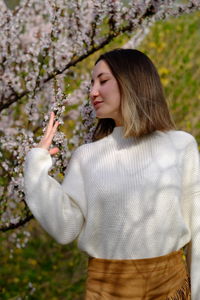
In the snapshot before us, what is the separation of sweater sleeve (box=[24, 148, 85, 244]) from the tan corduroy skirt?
179 mm

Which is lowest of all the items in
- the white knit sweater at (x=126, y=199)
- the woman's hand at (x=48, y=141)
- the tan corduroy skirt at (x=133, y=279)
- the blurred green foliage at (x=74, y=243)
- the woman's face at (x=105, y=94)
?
the blurred green foliage at (x=74, y=243)

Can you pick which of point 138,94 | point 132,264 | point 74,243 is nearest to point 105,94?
point 138,94

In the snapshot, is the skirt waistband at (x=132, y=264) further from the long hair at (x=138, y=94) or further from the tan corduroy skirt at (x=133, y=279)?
the long hair at (x=138, y=94)

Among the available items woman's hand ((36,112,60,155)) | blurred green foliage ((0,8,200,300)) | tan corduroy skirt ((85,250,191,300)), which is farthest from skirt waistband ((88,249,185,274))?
blurred green foliage ((0,8,200,300))

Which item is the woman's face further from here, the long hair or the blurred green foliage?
the blurred green foliage

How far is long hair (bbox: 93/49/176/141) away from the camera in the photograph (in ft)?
6.13

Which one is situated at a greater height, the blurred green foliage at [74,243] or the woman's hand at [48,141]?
the woman's hand at [48,141]

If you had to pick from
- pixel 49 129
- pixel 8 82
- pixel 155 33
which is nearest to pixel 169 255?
pixel 49 129

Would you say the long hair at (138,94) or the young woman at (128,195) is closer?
the young woman at (128,195)

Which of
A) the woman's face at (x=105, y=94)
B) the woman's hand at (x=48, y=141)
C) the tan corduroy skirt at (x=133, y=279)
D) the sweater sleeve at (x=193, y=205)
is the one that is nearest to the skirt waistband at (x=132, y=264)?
the tan corduroy skirt at (x=133, y=279)

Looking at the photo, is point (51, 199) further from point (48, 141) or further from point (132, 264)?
point (132, 264)

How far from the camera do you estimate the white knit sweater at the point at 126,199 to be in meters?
1.76

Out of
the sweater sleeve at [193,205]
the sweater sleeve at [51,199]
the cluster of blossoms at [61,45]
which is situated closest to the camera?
the sweater sleeve at [51,199]

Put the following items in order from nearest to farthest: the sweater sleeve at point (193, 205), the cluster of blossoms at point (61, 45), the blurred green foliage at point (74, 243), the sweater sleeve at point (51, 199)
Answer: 1. the sweater sleeve at point (51, 199)
2. the sweater sleeve at point (193, 205)
3. the cluster of blossoms at point (61, 45)
4. the blurred green foliage at point (74, 243)
